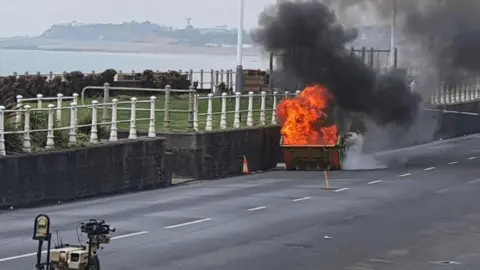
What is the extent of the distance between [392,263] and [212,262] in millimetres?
2108

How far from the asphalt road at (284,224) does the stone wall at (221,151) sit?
0.91 m

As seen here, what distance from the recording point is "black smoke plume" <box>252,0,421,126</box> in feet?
106

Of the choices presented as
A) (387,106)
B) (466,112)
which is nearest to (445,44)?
(387,106)

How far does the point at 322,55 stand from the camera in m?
→ 32.7

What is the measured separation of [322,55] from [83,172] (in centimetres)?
1359

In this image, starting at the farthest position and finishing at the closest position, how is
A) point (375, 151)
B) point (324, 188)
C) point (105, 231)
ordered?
point (375, 151) < point (324, 188) < point (105, 231)

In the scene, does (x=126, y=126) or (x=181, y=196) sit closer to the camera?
(x=181, y=196)

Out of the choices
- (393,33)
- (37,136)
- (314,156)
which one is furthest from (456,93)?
(37,136)

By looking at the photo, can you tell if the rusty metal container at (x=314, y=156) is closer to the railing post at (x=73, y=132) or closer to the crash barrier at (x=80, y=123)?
the crash barrier at (x=80, y=123)

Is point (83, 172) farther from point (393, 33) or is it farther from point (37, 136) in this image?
point (393, 33)

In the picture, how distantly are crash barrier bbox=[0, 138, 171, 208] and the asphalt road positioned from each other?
50cm

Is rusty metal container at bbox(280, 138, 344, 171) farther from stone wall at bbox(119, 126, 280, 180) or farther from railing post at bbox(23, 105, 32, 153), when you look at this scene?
railing post at bbox(23, 105, 32, 153)

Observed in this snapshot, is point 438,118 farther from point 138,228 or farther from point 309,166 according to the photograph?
Result: point 138,228

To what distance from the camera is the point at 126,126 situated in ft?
91.2
